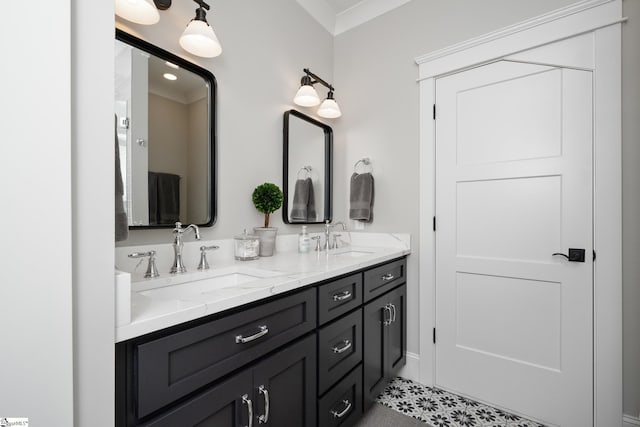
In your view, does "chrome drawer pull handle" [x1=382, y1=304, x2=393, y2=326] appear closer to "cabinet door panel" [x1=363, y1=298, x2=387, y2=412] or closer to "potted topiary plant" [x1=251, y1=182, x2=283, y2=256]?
"cabinet door panel" [x1=363, y1=298, x2=387, y2=412]

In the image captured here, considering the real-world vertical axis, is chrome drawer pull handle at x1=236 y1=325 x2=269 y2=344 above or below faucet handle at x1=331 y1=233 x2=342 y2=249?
below

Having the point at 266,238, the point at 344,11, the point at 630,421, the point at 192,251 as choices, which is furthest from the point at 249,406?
the point at 344,11

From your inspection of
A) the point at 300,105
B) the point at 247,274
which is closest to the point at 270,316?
the point at 247,274

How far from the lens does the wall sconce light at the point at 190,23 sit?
3.63 ft

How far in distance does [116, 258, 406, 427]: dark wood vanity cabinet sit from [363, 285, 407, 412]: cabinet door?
11 millimetres

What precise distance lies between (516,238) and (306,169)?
1458 millimetres

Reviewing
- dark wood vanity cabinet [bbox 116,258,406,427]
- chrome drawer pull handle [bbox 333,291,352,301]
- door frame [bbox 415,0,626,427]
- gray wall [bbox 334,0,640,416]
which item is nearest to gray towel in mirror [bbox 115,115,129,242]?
dark wood vanity cabinet [bbox 116,258,406,427]

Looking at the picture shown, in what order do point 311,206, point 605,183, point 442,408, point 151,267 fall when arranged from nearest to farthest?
point 151,267 → point 605,183 → point 442,408 → point 311,206

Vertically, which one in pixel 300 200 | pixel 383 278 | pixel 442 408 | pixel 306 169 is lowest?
pixel 442 408

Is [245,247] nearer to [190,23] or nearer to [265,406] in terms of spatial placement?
[265,406]

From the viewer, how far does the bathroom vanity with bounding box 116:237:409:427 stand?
2.20 ft

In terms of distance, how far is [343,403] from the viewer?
137 centimetres

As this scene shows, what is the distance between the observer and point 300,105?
82.0 inches

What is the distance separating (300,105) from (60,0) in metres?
1.64
